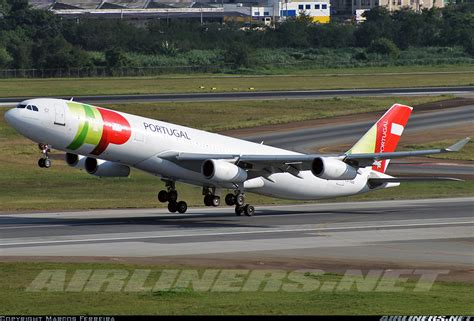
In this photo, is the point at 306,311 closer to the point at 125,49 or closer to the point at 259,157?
the point at 259,157

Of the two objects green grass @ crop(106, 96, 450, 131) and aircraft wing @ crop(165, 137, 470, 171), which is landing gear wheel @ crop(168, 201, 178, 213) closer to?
aircraft wing @ crop(165, 137, 470, 171)

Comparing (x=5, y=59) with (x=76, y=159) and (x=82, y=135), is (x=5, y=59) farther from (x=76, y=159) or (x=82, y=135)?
(x=82, y=135)

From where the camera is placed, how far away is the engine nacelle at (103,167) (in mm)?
52594

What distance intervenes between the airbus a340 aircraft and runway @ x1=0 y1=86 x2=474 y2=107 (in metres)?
51.4

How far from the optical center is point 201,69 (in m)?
155

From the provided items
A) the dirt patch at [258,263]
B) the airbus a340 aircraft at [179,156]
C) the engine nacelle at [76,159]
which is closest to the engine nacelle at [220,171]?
the airbus a340 aircraft at [179,156]

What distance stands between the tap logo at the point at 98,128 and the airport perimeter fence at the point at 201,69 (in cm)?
9755

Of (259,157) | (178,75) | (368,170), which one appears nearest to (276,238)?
(259,157)

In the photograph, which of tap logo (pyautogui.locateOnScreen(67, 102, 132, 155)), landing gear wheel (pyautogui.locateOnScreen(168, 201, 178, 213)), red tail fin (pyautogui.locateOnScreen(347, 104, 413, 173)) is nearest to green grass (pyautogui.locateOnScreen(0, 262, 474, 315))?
tap logo (pyautogui.locateOnScreen(67, 102, 132, 155))

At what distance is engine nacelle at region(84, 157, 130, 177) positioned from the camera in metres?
52.6

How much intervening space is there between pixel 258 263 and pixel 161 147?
47.2ft

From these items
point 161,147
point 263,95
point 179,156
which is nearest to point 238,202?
point 179,156

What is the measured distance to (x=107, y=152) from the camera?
49500mm

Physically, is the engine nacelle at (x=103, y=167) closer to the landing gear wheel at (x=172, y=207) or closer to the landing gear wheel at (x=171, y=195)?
the landing gear wheel at (x=171, y=195)
